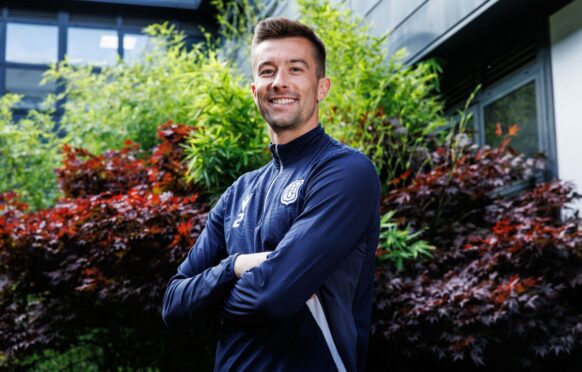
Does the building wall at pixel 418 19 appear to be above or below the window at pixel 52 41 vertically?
below

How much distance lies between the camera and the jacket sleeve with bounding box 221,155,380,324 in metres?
2.12

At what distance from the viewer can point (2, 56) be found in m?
17.2

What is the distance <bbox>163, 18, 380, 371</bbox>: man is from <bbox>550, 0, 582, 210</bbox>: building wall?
3.89 m

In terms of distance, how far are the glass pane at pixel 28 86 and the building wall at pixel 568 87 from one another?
43.7 feet

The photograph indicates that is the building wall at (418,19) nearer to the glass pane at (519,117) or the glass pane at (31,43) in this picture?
the glass pane at (519,117)

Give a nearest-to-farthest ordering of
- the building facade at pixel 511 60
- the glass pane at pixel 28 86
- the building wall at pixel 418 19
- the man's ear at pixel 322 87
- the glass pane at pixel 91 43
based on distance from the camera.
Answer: the man's ear at pixel 322 87
the building facade at pixel 511 60
the building wall at pixel 418 19
the glass pane at pixel 28 86
the glass pane at pixel 91 43

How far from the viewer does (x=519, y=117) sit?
6.87 metres

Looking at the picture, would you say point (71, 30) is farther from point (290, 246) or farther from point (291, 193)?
point (290, 246)

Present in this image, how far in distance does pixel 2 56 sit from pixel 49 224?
12.9 meters

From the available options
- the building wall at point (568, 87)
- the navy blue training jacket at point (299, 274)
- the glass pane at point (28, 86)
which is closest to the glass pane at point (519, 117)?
the building wall at point (568, 87)

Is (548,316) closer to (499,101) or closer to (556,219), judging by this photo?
(556,219)

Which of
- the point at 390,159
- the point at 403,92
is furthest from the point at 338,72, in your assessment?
the point at 390,159

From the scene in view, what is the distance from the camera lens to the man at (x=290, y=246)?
2129 mm

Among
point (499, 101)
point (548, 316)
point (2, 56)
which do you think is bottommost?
point (548, 316)
